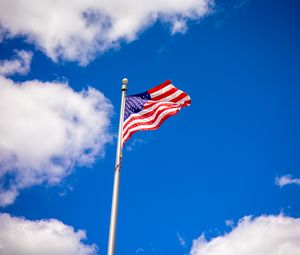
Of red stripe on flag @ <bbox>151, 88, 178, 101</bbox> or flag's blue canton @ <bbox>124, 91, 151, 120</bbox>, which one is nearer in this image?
flag's blue canton @ <bbox>124, 91, 151, 120</bbox>

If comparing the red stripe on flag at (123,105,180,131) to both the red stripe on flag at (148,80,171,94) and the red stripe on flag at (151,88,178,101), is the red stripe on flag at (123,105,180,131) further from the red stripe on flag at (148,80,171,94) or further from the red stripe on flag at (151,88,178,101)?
the red stripe on flag at (148,80,171,94)

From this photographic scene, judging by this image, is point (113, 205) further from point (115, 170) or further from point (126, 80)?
point (126, 80)

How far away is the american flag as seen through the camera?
1441 centimetres

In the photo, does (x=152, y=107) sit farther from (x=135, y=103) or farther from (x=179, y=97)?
(x=179, y=97)

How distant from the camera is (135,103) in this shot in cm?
1510

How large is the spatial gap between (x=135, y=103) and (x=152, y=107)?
0.86m

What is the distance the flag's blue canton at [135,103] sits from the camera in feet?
48.7

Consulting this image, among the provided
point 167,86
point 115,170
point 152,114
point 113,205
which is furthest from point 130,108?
point 113,205

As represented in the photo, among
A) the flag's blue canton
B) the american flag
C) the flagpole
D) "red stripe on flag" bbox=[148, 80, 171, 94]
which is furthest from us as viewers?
"red stripe on flag" bbox=[148, 80, 171, 94]

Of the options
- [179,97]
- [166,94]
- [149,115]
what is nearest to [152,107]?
[149,115]

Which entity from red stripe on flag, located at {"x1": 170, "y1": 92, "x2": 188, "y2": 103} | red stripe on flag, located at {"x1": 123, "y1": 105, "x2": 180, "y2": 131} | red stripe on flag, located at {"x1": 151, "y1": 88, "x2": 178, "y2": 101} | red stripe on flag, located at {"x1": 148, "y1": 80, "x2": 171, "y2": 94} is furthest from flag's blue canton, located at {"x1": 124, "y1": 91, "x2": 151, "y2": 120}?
red stripe on flag, located at {"x1": 170, "y1": 92, "x2": 188, "y2": 103}

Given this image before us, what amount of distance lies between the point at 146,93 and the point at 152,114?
1.28 metres

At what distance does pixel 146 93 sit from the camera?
15469 mm

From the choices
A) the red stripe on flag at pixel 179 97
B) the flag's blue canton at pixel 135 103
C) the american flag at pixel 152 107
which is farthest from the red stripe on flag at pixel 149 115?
the red stripe on flag at pixel 179 97
